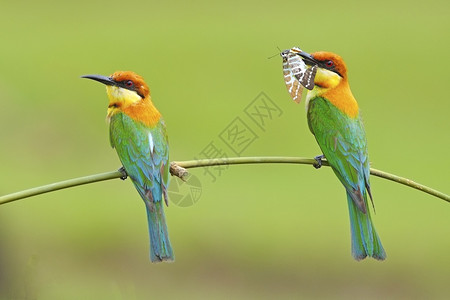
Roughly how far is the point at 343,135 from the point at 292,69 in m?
0.36

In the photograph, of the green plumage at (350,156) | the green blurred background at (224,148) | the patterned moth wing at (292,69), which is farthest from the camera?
the green blurred background at (224,148)

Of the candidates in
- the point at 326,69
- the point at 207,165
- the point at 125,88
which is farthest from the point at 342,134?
the point at 207,165

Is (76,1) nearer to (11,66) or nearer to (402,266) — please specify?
(11,66)

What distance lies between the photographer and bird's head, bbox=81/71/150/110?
1.74 m

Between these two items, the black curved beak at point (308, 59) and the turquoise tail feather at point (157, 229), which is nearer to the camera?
the turquoise tail feather at point (157, 229)

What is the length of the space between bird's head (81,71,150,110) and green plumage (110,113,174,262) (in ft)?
0.10

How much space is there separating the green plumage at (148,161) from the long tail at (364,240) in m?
0.30

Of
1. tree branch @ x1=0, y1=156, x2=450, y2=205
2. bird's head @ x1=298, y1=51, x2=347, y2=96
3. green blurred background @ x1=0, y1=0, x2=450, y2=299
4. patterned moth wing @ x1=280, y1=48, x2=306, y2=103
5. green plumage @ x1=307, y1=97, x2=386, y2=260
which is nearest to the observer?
tree branch @ x1=0, y1=156, x2=450, y2=205

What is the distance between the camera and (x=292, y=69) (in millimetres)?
1521

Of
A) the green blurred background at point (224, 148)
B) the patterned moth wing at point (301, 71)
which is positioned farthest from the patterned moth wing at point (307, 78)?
the green blurred background at point (224, 148)

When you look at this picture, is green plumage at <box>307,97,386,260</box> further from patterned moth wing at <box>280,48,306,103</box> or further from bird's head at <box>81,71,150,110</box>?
bird's head at <box>81,71,150,110</box>

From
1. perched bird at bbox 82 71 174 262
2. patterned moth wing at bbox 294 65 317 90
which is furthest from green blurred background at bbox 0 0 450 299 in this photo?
patterned moth wing at bbox 294 65 317 90

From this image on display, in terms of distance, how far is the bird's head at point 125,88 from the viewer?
1739 millimetres

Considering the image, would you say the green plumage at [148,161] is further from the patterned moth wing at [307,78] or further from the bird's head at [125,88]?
the patterned moth wing at [307,78]
